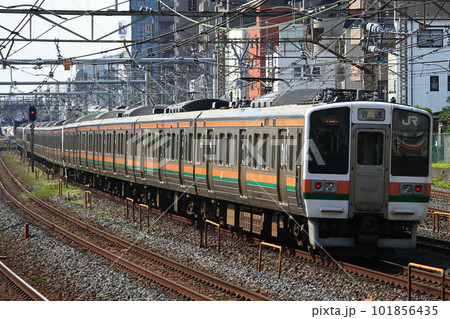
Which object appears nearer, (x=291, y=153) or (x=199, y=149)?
(x=291, y=153)

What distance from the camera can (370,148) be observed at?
1245 centimetres

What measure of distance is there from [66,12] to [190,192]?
5.38 m

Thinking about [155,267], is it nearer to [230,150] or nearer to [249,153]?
[249,153]

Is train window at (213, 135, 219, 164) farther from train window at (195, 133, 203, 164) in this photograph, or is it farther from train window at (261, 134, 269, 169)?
train window at (261, 134, 269, 169)

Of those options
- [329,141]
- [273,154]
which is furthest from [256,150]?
[329,141]

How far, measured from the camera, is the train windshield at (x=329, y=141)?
1230 centimetres

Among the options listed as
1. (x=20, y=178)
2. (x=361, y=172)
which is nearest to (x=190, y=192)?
(x=361, y=172)

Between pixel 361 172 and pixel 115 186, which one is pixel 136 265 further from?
pixel 115 186

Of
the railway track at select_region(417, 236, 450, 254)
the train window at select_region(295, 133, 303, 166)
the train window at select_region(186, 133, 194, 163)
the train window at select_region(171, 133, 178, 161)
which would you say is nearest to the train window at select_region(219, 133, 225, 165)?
the train window at select_region(186, 133, 194, 163)

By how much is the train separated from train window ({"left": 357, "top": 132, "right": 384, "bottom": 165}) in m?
0.02

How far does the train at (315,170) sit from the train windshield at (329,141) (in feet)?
0.06

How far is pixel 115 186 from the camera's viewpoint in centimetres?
2666

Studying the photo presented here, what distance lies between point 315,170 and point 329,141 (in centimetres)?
55

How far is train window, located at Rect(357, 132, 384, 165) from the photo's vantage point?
12398 millimetres
